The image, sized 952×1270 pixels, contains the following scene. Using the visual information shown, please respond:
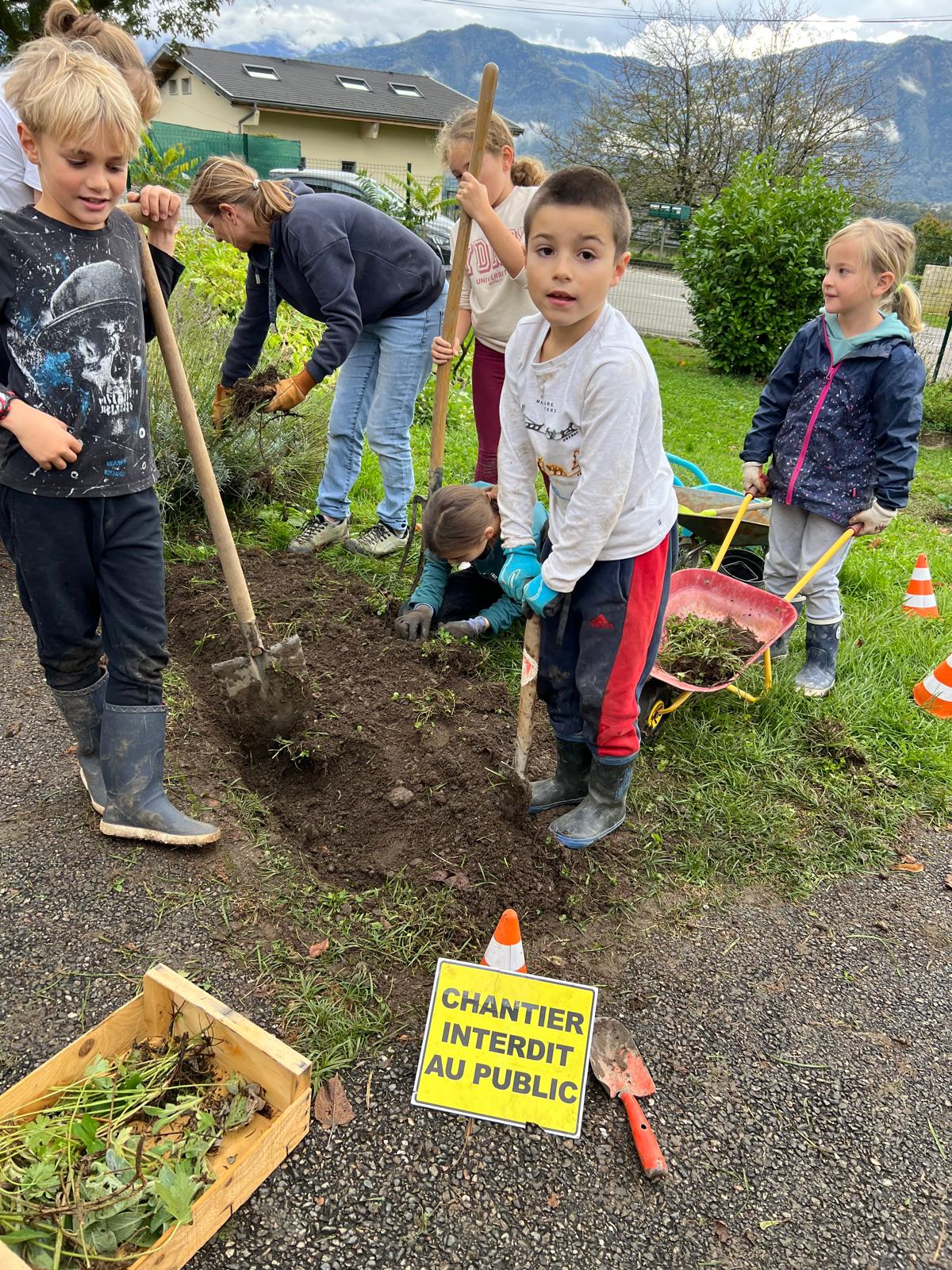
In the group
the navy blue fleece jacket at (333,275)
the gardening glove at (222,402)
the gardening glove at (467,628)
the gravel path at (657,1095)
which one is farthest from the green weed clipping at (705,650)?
the gardening glove at (222,402)

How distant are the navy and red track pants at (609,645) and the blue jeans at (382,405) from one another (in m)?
2.31

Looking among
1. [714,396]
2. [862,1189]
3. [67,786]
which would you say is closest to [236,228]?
[67,786]

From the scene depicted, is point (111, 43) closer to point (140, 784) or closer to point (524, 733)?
point (140, 784)

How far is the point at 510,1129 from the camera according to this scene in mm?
2027

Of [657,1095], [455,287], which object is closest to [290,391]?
[455,287]

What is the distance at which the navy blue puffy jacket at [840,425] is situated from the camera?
3602 millimetres

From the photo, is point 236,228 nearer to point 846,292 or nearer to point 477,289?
point 477,289

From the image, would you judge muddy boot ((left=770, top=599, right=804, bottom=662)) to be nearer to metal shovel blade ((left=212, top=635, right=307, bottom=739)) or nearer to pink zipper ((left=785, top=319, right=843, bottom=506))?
pink zipper ((left=785, top=319, right=843, bottom=506))

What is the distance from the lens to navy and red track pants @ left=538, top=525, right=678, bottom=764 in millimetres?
2486

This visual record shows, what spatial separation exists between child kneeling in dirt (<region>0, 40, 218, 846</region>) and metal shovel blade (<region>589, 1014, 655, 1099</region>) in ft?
4.39

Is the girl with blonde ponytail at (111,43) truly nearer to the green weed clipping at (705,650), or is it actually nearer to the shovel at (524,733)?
the shovel at (524,733)

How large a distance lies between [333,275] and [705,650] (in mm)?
2404

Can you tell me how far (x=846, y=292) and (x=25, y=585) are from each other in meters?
3.38

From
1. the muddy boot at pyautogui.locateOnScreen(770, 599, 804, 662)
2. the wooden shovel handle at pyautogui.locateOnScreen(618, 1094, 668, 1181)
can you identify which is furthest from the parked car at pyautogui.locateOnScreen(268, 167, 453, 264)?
the wooden shovel handle at pyautogui.locateOnScreen(618, 1094, 668, 1181)
